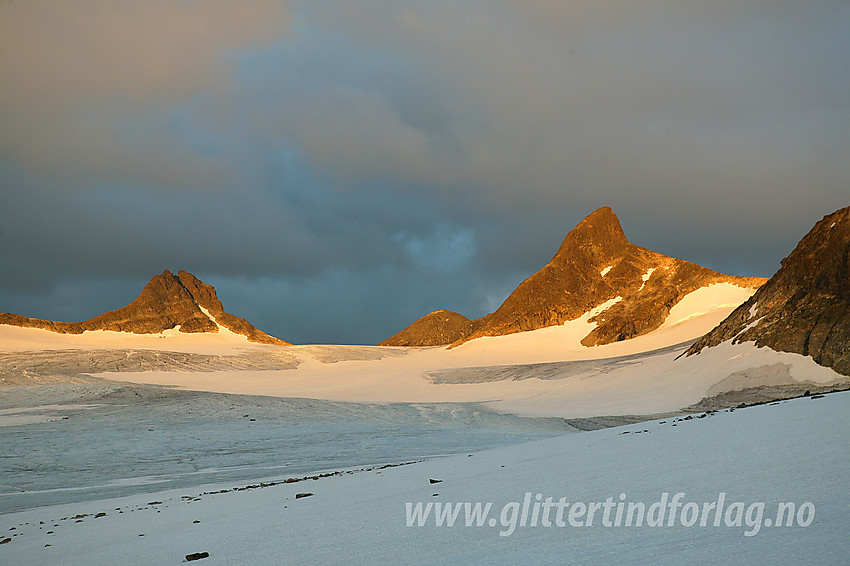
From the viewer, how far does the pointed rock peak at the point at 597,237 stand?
93.7 m

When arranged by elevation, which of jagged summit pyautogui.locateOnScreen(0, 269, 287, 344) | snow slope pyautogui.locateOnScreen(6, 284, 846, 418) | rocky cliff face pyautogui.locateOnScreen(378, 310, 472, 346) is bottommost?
Result: snow slope pyautogui.locateOnScreen(6, 284, 846, 418)

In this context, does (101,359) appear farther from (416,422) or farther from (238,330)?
(238,330)

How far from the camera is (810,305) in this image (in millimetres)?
29500

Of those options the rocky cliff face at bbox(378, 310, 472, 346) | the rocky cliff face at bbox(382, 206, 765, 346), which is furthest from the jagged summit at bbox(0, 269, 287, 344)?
the rocky cliff face at bbox(382, 206, 765, 346)

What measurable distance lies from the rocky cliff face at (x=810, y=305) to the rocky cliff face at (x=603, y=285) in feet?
121

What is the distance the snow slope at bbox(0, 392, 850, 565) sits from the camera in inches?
137

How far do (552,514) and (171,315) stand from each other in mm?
124145

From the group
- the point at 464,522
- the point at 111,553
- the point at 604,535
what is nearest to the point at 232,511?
the point at 111,553

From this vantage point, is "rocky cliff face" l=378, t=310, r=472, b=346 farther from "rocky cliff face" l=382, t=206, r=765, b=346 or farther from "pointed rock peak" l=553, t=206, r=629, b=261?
"pointed rock peak" l=553, t=206, r=629, b=261

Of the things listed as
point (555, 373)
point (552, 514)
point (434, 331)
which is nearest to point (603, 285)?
point (555, 373)

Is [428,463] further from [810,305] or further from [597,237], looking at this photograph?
[597,237]

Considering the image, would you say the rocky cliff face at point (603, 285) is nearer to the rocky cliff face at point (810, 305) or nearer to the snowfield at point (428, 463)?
the snowfield at point (428, 463)

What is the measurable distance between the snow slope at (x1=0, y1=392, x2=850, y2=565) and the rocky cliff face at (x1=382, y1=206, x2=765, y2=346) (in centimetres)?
6770

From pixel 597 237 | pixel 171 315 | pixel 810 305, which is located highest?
pixel 597 237
